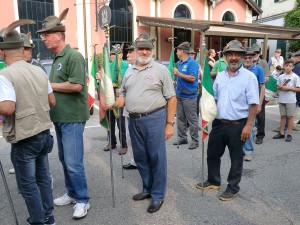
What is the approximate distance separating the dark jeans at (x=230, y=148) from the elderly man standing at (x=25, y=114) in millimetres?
2067

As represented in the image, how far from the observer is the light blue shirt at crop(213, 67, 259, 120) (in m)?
3.63

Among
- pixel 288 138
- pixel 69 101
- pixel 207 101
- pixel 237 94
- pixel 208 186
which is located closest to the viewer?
pixel 69 101

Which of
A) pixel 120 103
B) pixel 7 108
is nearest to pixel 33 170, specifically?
pixel 7 108

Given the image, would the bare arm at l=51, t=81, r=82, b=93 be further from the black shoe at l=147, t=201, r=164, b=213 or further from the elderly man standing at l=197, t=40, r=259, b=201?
the elderly man standing at l=197, t=40, r=259, b=201

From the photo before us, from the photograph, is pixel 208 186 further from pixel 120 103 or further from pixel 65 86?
pixel 65 86

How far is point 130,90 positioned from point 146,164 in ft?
3.08

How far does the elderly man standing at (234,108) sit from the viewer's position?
365cm

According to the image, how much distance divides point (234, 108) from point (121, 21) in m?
15.1

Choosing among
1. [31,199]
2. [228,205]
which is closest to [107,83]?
[31,199]

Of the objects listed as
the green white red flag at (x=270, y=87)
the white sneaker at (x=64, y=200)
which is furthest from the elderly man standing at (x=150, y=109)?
the green white red flag at (x=270, y=87)

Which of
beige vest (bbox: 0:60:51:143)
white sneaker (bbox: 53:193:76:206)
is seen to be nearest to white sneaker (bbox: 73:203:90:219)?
white sneaker (bbox: 53:193:76:206)

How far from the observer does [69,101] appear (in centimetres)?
321

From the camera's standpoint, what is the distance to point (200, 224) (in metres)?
3.28

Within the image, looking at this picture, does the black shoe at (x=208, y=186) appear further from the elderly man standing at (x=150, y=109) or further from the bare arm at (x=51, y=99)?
the bare arm at (x=51, y=99)
